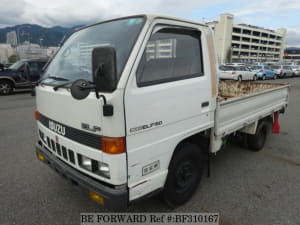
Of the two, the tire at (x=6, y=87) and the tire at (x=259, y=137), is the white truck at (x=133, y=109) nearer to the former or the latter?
the tire at (x=259, y=137)

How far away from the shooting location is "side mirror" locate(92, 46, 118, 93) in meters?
1.44

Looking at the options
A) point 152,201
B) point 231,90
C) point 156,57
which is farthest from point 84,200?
point 231,90

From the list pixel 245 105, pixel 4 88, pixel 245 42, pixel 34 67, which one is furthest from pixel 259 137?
pixel 245 42

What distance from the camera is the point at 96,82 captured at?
5.03ft

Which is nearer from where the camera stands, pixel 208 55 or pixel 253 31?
pixel 208 55

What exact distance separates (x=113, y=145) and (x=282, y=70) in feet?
99.4

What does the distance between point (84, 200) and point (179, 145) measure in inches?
56.8

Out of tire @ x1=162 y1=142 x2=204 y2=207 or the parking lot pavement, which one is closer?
tire @ x1=162 y1=142 x2=204 y2=207

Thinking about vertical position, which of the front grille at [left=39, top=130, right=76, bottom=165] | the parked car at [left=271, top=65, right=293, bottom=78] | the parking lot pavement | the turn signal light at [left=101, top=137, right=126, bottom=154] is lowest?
the parking lot pavement

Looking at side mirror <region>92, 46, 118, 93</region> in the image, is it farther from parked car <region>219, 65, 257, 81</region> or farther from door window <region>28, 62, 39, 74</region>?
parked car <region>219, 65, 257, 81</region>

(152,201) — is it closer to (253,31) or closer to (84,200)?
(84,200)

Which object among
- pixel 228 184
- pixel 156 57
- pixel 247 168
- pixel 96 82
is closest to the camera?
pixel 96 82

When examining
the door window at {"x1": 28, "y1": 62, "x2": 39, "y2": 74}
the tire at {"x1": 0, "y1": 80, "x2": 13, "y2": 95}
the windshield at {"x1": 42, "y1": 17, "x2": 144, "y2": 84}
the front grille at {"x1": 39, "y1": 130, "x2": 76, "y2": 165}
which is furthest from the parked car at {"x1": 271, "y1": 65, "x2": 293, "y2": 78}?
the front grille at {"x1": 39, "y1": 130, "x2": 76, "y2": 165}

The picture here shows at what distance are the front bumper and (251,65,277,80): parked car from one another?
78.3 feet
